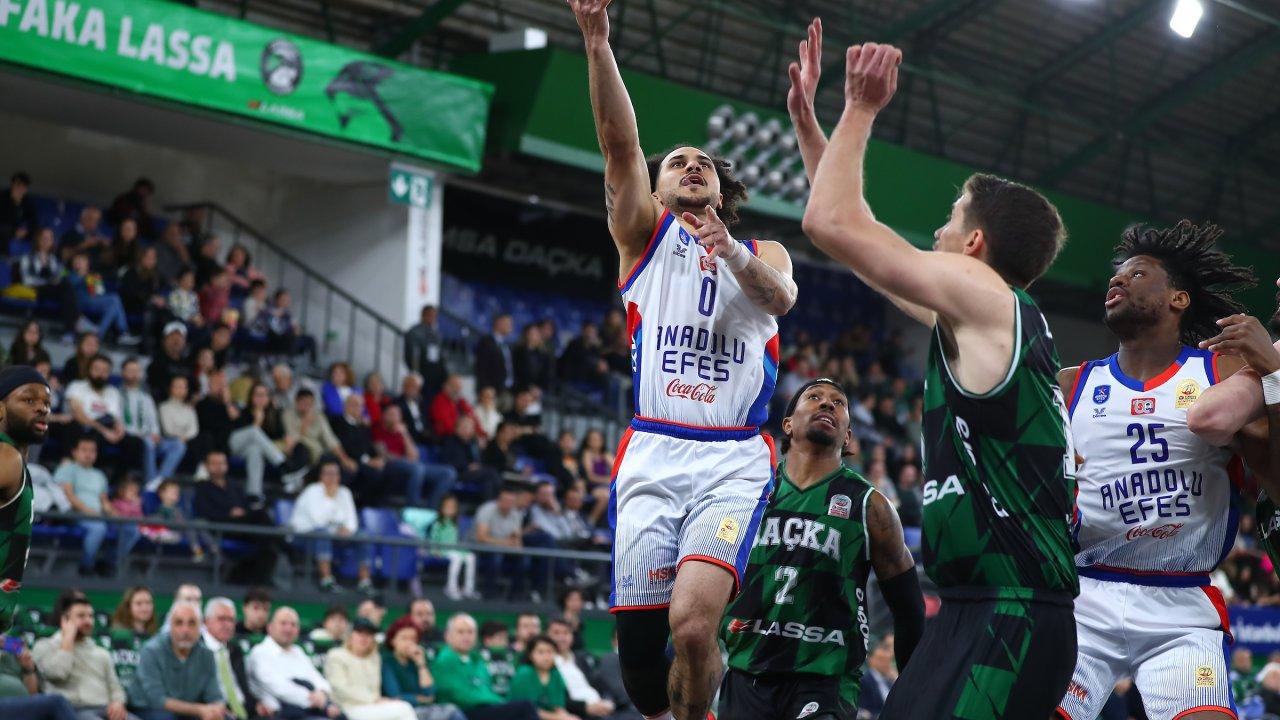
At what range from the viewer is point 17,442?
6660 mm

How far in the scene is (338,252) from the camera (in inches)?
850

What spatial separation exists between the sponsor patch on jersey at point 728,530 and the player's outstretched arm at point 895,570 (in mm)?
1201

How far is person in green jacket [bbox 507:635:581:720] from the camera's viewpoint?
13.2 meters

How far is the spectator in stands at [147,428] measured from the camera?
14.8 metres

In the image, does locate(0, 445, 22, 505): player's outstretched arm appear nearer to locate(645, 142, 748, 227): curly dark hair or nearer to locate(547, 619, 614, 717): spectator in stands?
locate(645, 142, 748, 227): curly dark hair

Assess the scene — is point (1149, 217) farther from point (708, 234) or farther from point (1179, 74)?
point (708, 234)

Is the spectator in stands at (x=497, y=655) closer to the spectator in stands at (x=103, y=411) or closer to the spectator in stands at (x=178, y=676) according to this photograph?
the spectator in stands at (x=178, y=676)

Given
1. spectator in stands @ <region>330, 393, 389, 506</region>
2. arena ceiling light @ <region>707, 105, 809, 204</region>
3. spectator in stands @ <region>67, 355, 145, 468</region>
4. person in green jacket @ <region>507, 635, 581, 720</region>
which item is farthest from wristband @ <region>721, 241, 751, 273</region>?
arena ceiling light @ <region>707, 105, 809, 204</region>

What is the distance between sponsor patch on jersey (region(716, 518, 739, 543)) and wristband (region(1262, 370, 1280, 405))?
6.92ft

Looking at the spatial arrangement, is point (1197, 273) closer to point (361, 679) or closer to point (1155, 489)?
point (1155, 489)

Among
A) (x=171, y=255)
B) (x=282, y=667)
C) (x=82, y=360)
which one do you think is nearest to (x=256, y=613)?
(x=282, y=667)

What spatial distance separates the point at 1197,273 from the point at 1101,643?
1.62 metres

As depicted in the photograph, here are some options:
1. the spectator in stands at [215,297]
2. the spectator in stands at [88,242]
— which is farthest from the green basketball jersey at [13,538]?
the spectator in stands at [215,297]

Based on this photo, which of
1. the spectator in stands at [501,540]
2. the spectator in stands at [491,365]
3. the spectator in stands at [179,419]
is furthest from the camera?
the spectator in stands at [491,365]
